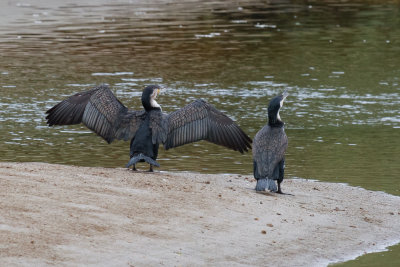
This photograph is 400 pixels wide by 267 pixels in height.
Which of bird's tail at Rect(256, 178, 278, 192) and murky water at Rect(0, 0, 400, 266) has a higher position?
bird's tail at Rect(256, 178, 278, 192)

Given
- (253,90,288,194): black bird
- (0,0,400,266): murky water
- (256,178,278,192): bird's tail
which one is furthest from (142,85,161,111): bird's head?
(0,0,400,266): murky water

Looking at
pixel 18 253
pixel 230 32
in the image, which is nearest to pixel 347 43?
pixel 230 32

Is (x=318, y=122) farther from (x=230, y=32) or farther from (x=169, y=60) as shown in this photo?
(x=230, y=32)

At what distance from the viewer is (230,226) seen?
33.2 feet

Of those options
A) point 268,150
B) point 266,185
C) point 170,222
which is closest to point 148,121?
point 268,150

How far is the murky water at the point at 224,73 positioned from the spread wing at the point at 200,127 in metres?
1.70

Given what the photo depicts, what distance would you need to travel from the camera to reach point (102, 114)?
42.5 feet

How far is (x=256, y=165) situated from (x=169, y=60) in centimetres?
1632

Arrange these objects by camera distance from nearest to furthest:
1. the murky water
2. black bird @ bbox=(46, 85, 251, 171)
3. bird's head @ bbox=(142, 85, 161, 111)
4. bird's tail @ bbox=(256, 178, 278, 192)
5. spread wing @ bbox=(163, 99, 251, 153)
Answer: bird's tail @ bbox=(256, 178, 278, 192) → bird's head @ bbox=(142, 85, 161, 111) → black bird @ bbox=(46, 85, 251, 171) → spread wing @ bbox=(163, 99, 251, 153) → the murky water

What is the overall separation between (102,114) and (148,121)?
0.72m

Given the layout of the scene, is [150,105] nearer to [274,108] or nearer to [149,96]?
[149,96]

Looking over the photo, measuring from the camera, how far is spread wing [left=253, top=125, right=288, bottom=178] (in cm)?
1202

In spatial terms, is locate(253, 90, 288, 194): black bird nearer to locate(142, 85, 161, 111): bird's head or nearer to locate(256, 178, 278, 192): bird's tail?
locate(256, 178, 278, 192): bird's tail

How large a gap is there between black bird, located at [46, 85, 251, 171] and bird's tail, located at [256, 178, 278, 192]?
120 centimetres
